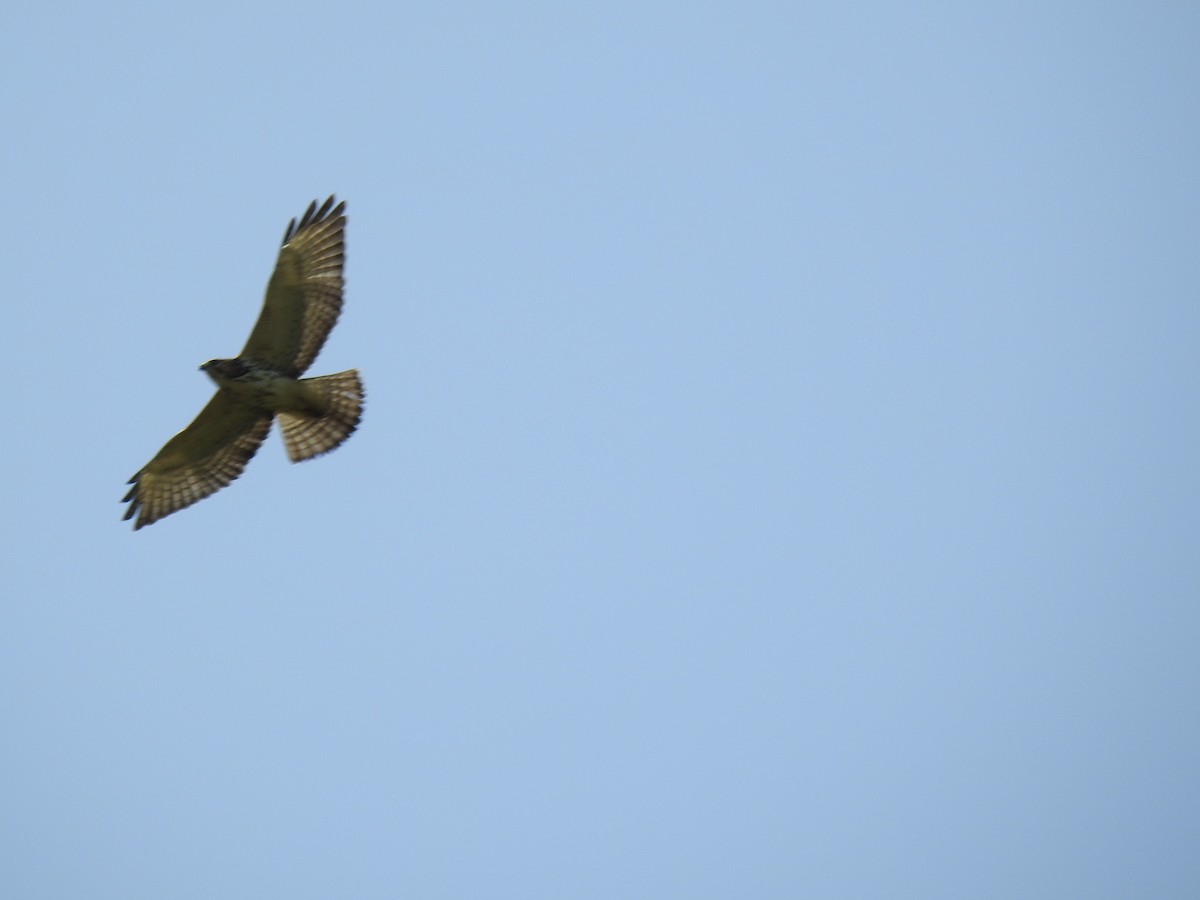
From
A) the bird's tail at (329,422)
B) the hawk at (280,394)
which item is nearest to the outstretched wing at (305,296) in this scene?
the hawk at (280,394)

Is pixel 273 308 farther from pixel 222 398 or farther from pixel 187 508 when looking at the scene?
pixel 187 508

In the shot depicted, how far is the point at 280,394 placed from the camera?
13.8 metres

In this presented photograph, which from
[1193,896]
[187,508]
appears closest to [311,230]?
[187,508]

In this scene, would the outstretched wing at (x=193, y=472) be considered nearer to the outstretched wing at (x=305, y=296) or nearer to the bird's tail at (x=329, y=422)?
the bird's tail at (x=329, y=422)

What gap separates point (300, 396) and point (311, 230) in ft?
5.53

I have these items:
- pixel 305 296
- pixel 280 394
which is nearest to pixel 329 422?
pixel 280 394

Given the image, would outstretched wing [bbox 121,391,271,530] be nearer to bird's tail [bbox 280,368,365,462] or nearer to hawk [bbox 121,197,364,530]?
hawk [bbox 121,197,364,530]

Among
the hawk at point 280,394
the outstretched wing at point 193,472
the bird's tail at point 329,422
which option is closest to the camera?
the hawk at point 280,394

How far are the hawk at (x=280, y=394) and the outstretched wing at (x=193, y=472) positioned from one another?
10 millimetres

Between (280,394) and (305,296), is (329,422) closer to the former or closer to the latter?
(280,394)

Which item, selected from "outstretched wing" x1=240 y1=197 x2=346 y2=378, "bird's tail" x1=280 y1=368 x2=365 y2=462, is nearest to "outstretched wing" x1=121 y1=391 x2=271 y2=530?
"bird's tail" x1=280 y1=368 x2=365 y2=462

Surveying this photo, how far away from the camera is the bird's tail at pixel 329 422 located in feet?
45.9

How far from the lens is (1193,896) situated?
230 feet

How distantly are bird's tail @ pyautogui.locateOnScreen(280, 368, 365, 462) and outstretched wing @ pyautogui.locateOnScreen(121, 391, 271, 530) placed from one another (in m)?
0.34
